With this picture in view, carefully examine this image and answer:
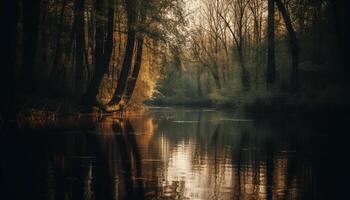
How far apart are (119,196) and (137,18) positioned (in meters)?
21.9

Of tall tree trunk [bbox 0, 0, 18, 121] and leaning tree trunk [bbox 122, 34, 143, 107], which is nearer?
tall tree trunk [bbox 0, 0, 18, 121]

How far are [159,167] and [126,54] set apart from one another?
22.0 metres

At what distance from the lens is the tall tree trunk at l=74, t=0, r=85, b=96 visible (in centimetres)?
2654

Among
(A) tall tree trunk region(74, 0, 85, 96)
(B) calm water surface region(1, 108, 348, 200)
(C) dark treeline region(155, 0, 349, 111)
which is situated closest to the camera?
(B) calm water surface region(1, 108, 348, 200)

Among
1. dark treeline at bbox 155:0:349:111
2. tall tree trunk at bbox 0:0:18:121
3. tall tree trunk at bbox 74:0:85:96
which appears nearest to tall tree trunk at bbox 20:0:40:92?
tall tree trunk at bbox 0:0:18:121

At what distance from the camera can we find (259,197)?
766 centimetres

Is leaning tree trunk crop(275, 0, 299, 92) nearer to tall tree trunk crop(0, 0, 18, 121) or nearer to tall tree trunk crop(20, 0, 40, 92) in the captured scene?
tall tree trunk crop(20, 0, 40, 92)

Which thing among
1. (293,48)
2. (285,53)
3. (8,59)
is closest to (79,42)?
(8,59)

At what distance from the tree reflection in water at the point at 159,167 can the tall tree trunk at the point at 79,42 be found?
456 inches

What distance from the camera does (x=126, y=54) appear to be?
32.0 m

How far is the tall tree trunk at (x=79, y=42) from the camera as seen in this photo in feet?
87.1

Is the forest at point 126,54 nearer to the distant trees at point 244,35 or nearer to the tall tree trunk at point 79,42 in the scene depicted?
the tall tree trunk at point 79,42

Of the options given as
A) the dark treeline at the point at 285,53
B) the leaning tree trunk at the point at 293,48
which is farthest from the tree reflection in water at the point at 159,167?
the leaning tree trunk at the point at 293,48

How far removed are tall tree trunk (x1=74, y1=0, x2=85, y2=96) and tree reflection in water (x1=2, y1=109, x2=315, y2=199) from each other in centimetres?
1157
